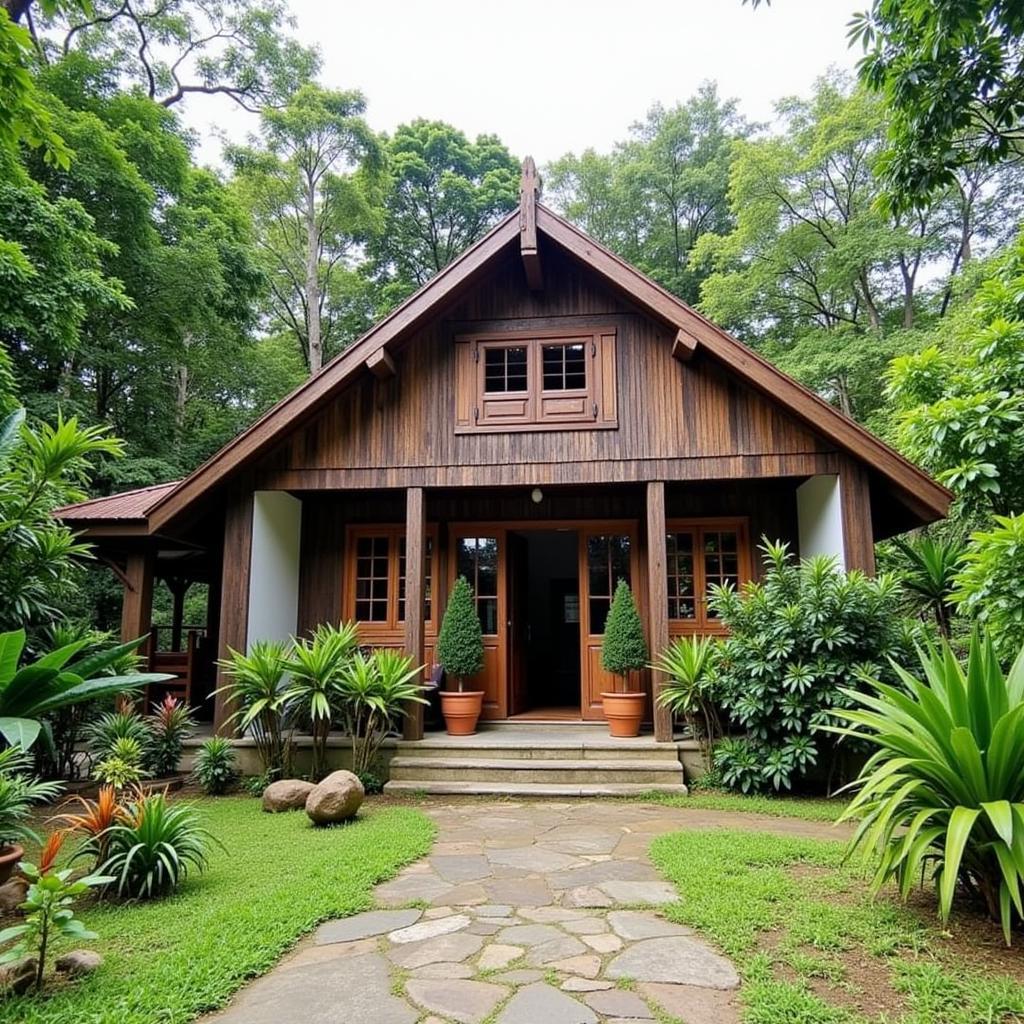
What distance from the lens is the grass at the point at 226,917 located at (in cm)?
232

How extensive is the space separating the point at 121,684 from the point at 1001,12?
619 centimetres

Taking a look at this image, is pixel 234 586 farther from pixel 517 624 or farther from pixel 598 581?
pixel 598 581

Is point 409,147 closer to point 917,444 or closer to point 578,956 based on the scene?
point 917,444

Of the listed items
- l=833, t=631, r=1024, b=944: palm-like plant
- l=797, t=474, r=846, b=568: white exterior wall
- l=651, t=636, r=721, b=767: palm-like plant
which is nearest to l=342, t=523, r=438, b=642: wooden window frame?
l=651, t=636, r=721, b=767: palm-like plant

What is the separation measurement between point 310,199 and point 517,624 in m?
15.0

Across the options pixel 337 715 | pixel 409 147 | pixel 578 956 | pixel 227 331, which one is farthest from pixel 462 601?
pixel 409 147

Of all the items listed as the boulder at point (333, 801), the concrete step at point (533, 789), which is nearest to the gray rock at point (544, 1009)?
the boulder at point (333, 801)

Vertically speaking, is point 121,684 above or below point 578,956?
above

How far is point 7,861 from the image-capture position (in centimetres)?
296

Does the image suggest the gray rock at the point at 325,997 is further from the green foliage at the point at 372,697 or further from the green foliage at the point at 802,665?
the green foliage at the point at 802,665

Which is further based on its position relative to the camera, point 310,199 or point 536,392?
point 310,199

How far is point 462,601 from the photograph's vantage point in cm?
721

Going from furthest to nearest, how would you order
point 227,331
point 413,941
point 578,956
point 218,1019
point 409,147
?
point 409,147, point 227,331, point 413,941, point 578,956, point 218,1019

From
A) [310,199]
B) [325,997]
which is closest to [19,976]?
[325,997]
